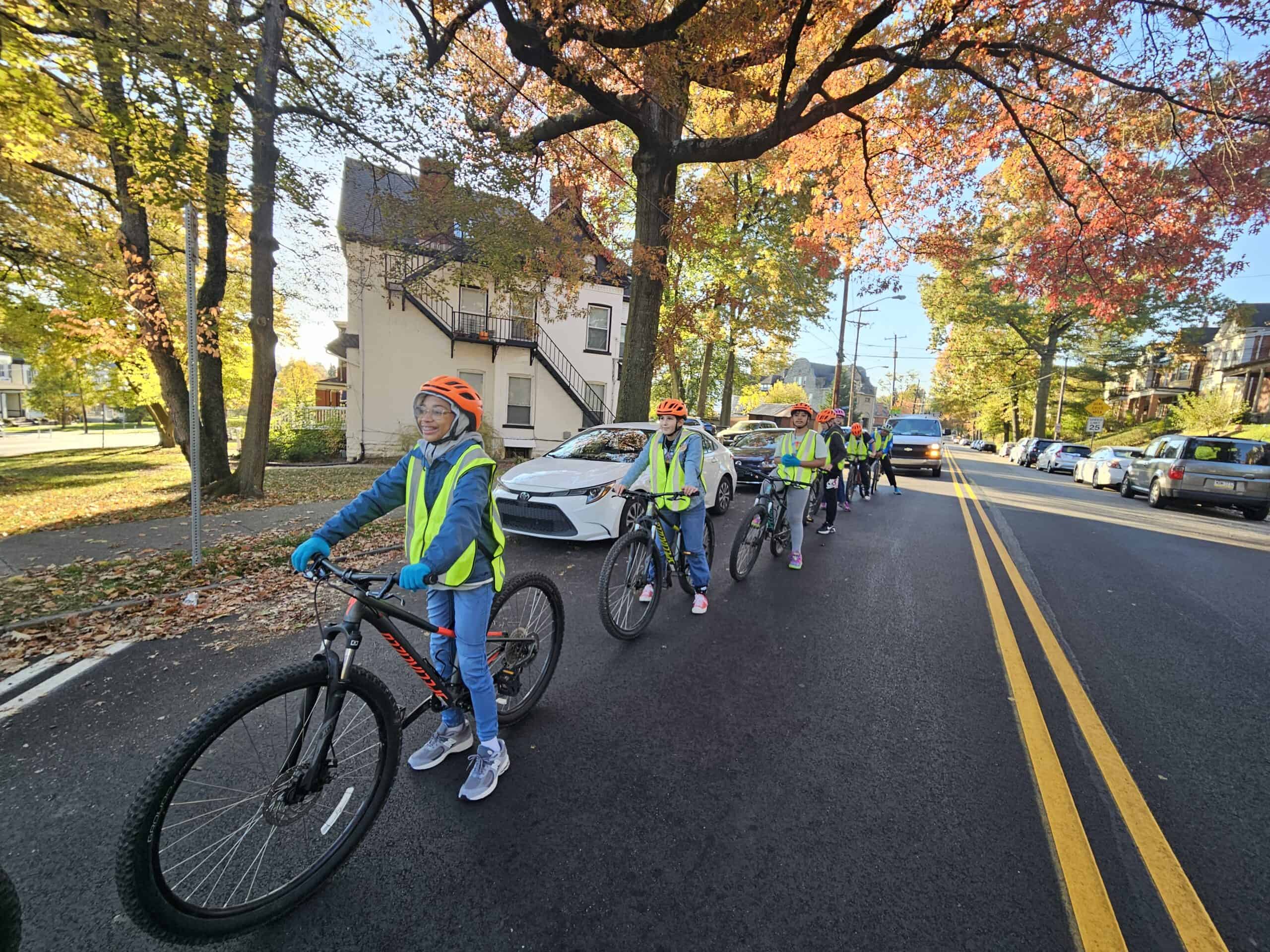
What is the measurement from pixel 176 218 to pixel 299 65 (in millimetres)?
6740

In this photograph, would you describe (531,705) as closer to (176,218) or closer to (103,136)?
(103,136)

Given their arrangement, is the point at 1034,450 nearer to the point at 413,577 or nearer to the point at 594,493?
the point at 594,493

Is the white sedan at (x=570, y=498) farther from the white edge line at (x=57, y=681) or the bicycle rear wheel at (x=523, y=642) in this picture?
the white edge line at (x=57, y=681)

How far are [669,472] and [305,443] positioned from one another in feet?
59.5

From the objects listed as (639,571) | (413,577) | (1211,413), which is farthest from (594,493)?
(1211,413)

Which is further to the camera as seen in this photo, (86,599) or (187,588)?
(187,588)

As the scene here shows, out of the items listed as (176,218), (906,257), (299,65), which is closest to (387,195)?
(299,65)

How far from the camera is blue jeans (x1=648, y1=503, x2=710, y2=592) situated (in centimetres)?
480

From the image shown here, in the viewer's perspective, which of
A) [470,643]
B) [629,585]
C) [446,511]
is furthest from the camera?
[629,585]

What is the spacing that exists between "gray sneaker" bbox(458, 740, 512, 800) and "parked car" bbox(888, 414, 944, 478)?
18341mm

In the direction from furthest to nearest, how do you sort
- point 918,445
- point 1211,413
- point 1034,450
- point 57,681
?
1. point 1034,450
2. point 1211,413
3. point 918,445
4. point 57,681

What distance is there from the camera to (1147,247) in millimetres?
9172

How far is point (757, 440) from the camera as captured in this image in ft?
47.9

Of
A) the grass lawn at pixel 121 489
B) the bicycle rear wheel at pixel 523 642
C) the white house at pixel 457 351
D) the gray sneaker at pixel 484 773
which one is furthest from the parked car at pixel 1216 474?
the grass lawn at pixel 121 489
